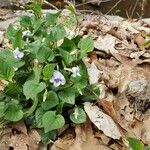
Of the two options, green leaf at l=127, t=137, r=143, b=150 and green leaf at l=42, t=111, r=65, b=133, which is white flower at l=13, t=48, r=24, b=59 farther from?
green leaf at l=127, t=137, r=143, b=150

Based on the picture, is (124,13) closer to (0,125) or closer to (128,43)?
(128,43)

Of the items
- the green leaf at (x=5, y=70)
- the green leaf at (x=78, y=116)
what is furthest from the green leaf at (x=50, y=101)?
the green leaf at (x=5, y=70)

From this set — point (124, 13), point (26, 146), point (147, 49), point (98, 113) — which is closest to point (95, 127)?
point (98, 113)

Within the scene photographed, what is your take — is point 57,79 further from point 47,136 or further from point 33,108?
point 47,136

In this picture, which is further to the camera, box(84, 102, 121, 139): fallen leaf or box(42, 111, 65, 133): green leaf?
box(84, 102, 121, 139): fallen leaf

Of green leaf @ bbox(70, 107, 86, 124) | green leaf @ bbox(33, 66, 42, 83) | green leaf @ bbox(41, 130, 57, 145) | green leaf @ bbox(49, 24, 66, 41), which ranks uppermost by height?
green leaf @ bbox(49, 24, 66, 41)

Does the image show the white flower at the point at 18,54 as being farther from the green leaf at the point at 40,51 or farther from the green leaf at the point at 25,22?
the green leaf at the point at 25,22

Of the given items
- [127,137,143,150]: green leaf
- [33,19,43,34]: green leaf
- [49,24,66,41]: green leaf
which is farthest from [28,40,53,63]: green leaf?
[127,137,143,150]: green leaf

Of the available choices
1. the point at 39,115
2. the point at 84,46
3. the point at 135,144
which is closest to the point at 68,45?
the point at 84,46

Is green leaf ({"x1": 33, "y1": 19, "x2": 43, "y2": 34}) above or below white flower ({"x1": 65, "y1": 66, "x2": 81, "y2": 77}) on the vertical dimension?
above
